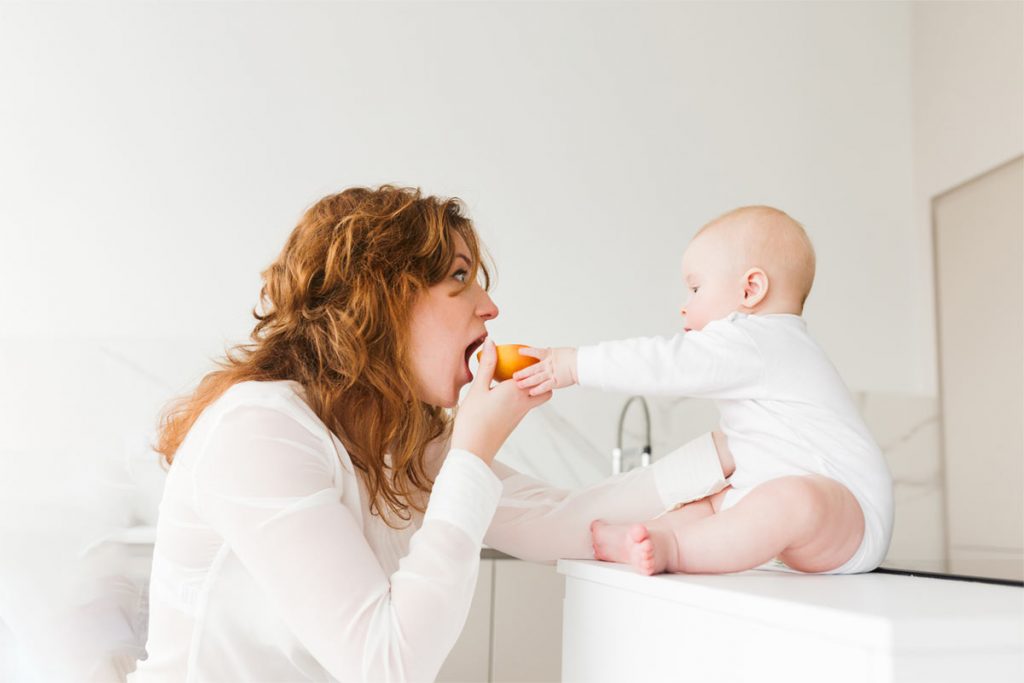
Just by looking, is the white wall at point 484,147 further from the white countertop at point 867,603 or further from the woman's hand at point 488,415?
the white countertop at point 867,603

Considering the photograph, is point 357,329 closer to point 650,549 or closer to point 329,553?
point 329,553

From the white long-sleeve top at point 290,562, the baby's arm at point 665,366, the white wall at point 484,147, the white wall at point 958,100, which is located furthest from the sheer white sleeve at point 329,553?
the white wall at point 958,100

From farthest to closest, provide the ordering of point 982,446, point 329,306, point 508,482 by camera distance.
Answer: point 982,446 < point 508,482 < point 329,306

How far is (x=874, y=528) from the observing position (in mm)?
1013

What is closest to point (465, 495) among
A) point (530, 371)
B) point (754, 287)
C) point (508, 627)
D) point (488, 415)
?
point (488, 415)

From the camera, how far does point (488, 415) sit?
1073 millimetres

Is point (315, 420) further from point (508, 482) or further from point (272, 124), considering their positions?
point (272, 124)

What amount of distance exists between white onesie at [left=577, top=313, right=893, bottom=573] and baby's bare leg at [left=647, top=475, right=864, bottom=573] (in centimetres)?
6

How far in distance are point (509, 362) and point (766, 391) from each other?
1.08 feet

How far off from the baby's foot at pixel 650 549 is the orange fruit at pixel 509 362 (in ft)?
1.07

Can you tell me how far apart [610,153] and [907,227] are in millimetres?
1088

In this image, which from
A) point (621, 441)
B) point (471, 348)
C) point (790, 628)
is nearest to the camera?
point (790, 628)

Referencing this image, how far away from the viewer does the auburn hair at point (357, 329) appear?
3.72ft

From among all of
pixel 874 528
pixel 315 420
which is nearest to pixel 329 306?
pixel 315 420
